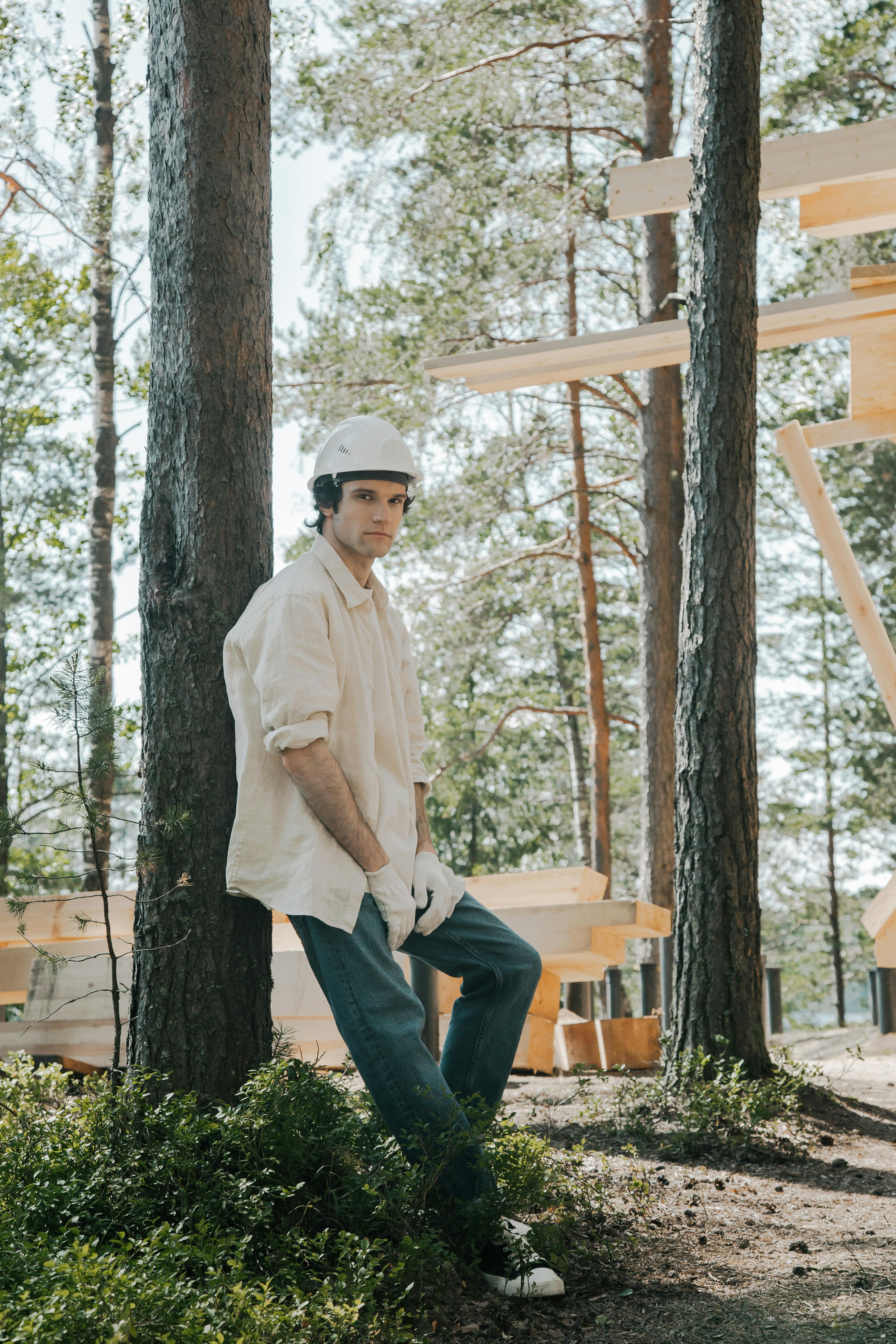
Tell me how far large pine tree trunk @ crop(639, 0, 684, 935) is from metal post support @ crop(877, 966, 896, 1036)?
8.54ft

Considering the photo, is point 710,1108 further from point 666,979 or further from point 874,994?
point 874,994

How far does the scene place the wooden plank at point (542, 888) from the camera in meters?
7.30

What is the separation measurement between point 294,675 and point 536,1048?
4.23 metres

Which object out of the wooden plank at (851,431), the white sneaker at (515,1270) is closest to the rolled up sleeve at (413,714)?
the white sneaker at (515,1270)

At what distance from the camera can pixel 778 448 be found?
7656 millimetres

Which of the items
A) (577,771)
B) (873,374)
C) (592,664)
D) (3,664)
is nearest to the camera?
(873,374)

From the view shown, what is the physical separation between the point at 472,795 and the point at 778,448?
19363 millimetres

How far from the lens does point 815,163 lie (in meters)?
6.40

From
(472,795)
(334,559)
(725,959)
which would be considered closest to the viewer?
(334,559)

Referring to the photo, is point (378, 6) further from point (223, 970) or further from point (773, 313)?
point (223, 970)

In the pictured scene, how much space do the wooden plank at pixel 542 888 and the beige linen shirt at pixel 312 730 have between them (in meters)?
3.80

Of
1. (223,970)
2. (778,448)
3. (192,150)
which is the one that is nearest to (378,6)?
(778,448)

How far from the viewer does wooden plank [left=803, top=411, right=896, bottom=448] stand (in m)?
7.72

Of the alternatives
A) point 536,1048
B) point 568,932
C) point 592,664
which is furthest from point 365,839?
point 592,664
